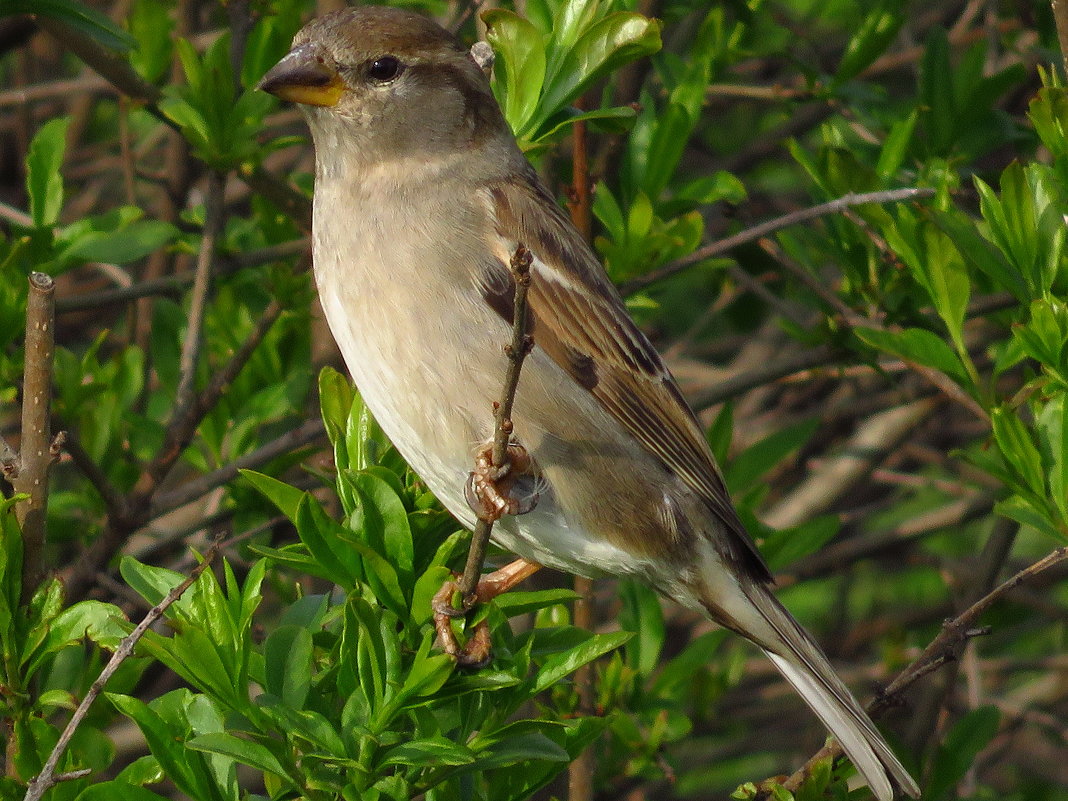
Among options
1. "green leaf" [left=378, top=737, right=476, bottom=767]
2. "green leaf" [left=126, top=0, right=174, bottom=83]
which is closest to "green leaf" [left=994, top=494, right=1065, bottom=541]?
"green leaf" [left=378, top=737, right=476, bottom=767]

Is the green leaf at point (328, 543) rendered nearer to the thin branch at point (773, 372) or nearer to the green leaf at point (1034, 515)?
the green leaf at point (1034, 515)

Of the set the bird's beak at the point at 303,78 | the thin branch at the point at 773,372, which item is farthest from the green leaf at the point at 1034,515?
the bird's beak at the point at 303,78

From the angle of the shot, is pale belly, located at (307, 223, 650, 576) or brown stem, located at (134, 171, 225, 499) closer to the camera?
pale belly, located at (307, 223, 650, 576)

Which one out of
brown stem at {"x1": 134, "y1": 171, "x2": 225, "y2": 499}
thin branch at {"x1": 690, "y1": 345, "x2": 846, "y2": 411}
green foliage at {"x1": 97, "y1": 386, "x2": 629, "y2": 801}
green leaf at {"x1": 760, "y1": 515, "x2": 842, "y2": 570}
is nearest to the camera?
green foliage at {"x1": 97, "y1": 386, "x2": 629, "y2": 801}

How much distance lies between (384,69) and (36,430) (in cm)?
125

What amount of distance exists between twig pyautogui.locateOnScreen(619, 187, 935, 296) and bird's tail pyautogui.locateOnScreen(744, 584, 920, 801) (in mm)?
829

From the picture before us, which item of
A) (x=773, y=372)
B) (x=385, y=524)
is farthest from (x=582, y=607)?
(x=385, y=524)

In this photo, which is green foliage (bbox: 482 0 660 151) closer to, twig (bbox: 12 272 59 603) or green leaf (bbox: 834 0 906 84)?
green leaf (bbox: 834 0 906 84)

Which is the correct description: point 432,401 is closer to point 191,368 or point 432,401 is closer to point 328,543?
→ point 328,543

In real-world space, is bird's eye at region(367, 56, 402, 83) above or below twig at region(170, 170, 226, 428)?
above

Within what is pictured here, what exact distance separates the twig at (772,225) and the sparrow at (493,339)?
22 centimetres

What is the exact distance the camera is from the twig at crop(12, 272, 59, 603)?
254cm

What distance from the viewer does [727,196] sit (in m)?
3.85

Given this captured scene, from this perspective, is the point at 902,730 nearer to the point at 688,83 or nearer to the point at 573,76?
the point at 688,83
